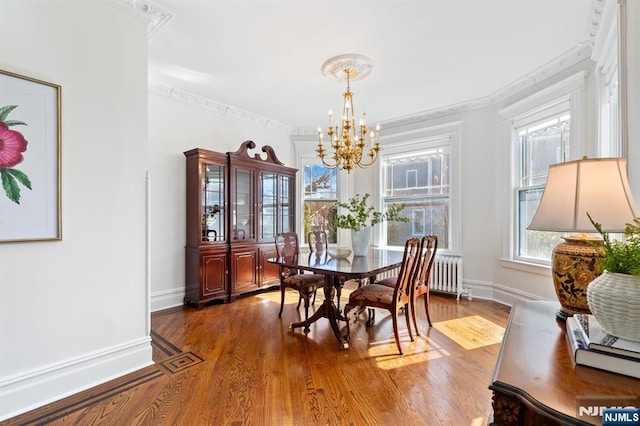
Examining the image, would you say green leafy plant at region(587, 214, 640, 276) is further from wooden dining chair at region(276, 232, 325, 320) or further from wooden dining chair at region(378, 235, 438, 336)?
wooden dining chair at region(276, 232, 325, 320)

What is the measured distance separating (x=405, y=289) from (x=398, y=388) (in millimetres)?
950

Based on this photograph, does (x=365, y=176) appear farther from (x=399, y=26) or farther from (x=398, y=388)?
(x=398, y=388)

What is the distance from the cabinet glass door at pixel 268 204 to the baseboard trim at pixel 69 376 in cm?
249

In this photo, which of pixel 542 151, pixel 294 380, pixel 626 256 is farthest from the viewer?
pixel 542 151

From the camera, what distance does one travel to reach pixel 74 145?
204 cm

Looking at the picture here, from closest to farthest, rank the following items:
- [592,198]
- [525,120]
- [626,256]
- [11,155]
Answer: [626,256] → [592,198] → [11,155] → [525,120]

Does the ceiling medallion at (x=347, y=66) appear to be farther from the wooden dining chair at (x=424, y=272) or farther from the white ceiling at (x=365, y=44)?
the wooden dining chair at (x=424, y=272)

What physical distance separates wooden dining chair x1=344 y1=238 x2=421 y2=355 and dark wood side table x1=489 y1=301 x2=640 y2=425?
1.60 metres

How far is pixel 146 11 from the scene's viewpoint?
2.33 meters

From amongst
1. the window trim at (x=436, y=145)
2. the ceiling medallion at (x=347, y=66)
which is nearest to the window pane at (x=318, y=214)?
the window trim at (x=436, y=145)

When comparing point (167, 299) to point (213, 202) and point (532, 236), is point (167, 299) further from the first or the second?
point (532, 236)

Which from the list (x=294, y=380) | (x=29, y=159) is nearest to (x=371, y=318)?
(x=294, y=380)

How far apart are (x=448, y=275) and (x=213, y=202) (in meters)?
3.52

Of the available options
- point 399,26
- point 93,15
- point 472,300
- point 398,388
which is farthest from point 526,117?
point 93,15
